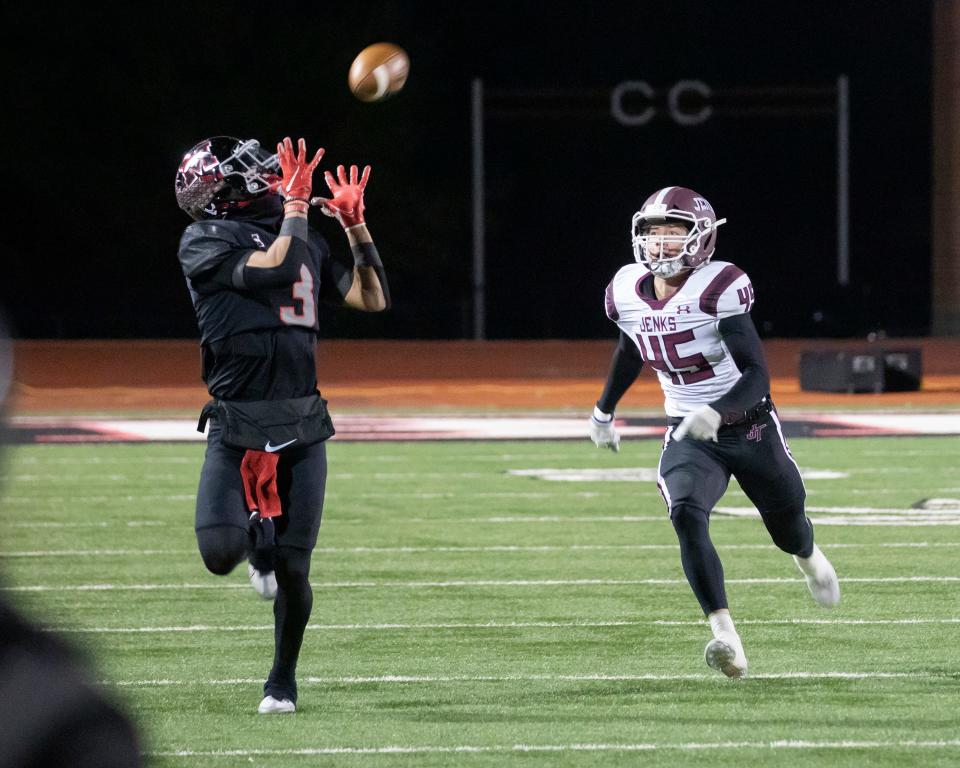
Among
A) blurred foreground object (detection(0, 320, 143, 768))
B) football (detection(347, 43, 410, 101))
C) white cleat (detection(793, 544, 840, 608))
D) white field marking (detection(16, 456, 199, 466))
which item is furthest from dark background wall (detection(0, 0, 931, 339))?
blurred foreground object (detection(0, 320, 143, 768))

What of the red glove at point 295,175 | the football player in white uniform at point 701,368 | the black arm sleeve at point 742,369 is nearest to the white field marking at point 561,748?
the football player in white uniform at point 701,368

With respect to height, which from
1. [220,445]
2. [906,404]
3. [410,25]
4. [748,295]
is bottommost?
[906,404]

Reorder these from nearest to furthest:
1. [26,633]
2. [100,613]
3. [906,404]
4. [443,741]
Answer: [26,633]
[443,741]
[100,613]
[906,404]

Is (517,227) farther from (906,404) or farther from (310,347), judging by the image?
(310,347)

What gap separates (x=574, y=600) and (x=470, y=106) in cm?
3177

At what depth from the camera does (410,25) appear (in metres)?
39.8

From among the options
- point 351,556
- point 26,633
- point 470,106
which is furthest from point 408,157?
point 26,633

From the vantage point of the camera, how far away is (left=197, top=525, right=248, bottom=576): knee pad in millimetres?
5258

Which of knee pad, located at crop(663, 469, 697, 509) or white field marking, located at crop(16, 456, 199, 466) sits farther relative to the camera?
white field marking, located at crop(16, 456, 199, 466)

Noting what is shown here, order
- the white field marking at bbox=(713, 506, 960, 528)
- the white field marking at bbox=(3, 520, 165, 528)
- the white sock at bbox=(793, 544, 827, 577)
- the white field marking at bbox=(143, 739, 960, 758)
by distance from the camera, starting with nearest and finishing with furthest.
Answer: the white field marking at bbox=(143, 739, 960, 758) → the white sock at bbox=(793, 544, 827, 577) → the white field marking at bbox=(713, 506, 960, 528) → the white field marking at bbox=(3, 520, 165, 528)

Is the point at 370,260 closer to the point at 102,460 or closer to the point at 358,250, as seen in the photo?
the point at 358,250

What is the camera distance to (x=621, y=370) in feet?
21.1

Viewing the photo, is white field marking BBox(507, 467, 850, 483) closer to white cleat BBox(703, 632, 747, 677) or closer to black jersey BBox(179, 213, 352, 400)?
white cleat BBox(703, 632, 747, 677)

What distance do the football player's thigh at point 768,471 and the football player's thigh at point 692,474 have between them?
0.07 metres
